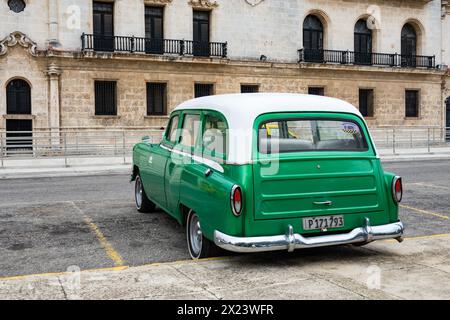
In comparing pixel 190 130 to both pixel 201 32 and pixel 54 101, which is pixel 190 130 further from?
pixel 201 32

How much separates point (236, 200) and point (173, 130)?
2.54m

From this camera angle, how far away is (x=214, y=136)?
19.9 ft

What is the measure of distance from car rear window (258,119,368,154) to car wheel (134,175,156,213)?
361 centimetres

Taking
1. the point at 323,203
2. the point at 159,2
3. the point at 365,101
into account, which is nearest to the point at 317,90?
the point at 365,101

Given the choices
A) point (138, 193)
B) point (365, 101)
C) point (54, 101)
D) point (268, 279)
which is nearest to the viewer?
point (268, 279)

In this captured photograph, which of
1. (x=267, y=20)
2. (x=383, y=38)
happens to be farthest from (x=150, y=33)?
(x=383, y=38)

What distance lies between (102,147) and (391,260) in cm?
1976

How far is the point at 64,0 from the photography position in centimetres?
2497

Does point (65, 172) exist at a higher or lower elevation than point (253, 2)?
lower

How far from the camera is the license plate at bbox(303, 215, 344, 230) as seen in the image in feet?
18.3

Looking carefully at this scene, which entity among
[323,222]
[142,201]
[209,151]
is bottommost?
[142,201]

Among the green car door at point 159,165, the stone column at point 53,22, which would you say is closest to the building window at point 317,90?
the stone column at point 53,22

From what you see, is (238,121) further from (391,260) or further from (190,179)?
(391,260)

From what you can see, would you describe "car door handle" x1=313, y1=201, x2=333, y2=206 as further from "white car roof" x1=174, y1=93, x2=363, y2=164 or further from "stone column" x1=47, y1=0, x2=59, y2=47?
"stone column" x1=47, y1=0, x2=59, y2=47
